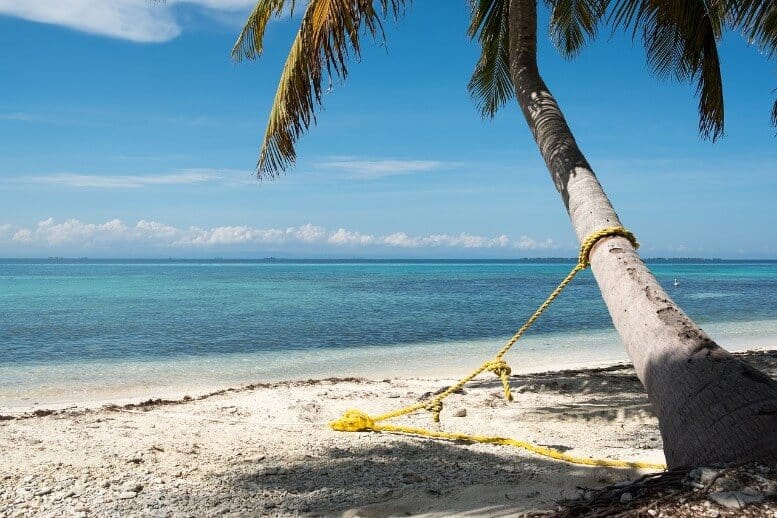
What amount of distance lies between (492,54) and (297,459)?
630cm

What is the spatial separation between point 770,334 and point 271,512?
1856cm

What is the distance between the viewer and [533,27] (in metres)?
5.76

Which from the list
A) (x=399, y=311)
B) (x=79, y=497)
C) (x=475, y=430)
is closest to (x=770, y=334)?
(x=399, y=311)

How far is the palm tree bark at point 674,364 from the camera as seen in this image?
8.32 ft

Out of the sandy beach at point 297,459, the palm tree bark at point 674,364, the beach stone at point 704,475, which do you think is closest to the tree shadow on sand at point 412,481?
the sandy beach at point 297,459

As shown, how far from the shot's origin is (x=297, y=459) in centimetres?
482

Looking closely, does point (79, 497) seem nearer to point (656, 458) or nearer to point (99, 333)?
point (656, 458)

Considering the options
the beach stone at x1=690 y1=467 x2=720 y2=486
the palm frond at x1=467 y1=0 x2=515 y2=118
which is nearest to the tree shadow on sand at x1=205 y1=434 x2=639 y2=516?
the beach stone at x1=690 y1=467 x2=720 y2=486

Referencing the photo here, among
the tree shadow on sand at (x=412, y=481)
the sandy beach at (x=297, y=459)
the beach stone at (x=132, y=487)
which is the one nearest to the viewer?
the tree shadow on sand at (x=412, y=481)

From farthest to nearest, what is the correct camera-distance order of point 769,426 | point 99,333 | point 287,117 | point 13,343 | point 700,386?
1. point 99,333
2. point 13,343
3. point 287,117
4. point 700,386
5. point 769,426

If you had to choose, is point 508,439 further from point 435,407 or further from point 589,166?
point 589,166

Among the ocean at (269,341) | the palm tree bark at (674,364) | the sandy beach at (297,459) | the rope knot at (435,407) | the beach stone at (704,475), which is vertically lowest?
the ocean at (269,341)

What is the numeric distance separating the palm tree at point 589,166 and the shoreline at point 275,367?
5.31 m

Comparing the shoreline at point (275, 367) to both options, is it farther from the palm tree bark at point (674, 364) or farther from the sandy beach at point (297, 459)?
the palm tree bark at point (674, 364)
